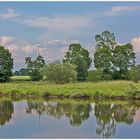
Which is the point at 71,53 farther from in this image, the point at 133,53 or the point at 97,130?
the point at 97,130

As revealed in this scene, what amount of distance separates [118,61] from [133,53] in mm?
3193

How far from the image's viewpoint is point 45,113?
3041 centimetres

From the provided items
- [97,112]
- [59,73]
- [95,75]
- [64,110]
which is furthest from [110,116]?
[95,75]

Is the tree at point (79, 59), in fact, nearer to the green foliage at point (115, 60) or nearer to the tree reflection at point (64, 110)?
the green foliage at point (115, 60)

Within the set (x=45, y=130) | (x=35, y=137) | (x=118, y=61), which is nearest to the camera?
(x=35, y=137)

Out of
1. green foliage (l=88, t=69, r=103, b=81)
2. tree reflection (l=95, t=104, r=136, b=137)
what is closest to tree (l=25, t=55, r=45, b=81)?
green foliage (l=88, t=69, r=103, b=81)

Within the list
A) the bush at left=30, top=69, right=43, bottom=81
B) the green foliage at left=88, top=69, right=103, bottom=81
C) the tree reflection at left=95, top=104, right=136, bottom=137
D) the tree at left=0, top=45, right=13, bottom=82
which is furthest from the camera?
the bush at left=30, top=69, right=43, bottom=81

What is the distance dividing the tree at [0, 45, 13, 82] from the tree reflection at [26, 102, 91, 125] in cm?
2953

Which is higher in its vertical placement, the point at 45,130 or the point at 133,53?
the point at 133,53

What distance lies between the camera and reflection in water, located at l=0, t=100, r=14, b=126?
2640 cm

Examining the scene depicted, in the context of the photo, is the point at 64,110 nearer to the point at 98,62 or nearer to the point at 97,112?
the point at 97,112

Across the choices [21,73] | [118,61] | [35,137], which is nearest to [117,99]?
[35,137]

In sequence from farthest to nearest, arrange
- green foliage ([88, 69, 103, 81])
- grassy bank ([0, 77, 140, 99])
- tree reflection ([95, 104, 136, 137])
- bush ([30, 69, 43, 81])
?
bush ([30, 69, 43, 81]) < green foliage ([88, 69, 103, 81]) < grassy bank ([0, 77, 140, 99]) < tree reflection ([95, 104, 136, 137])

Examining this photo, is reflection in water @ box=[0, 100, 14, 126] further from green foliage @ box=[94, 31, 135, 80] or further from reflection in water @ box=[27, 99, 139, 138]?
green foliage @ box=[94, 31, 135, 80]
